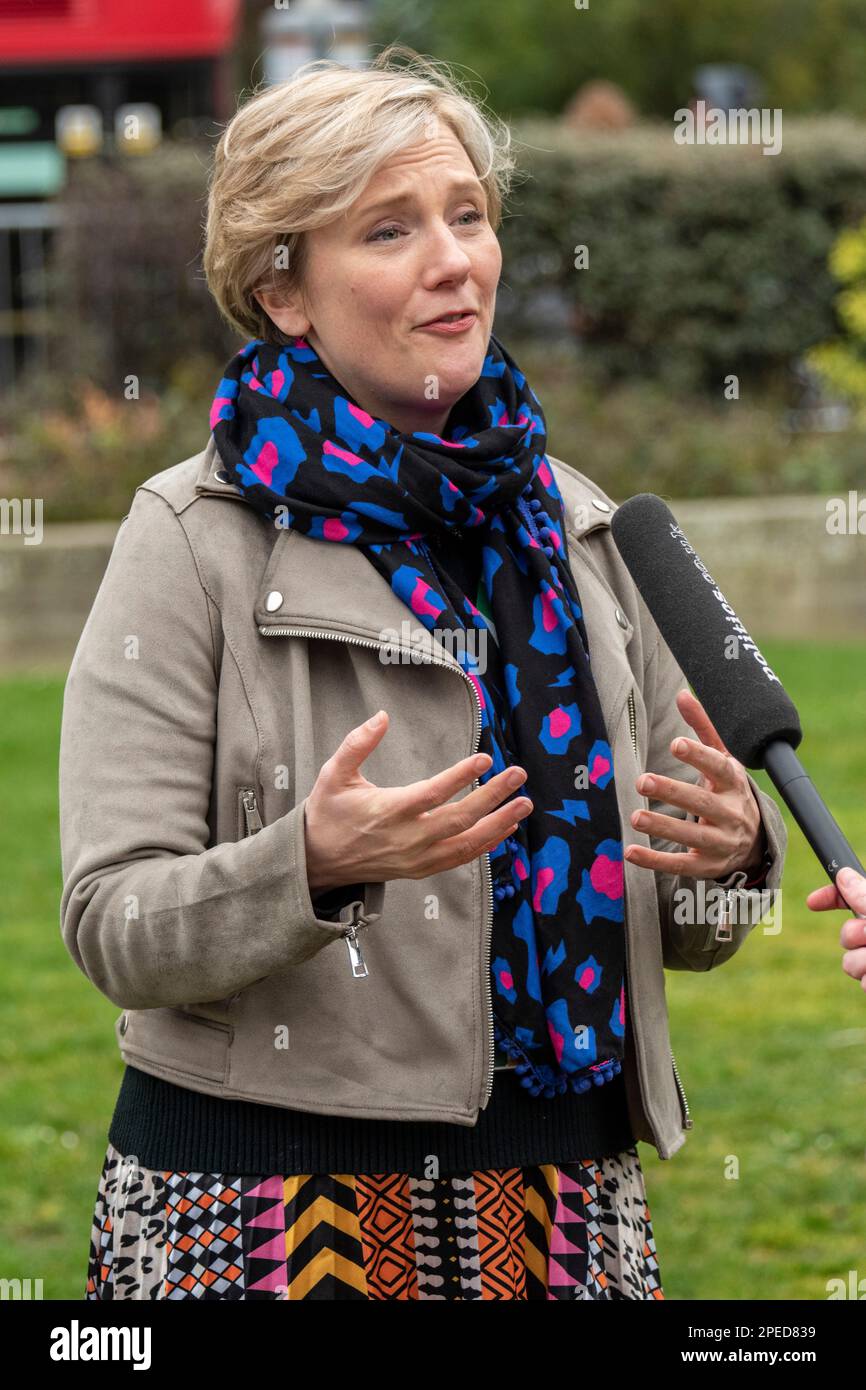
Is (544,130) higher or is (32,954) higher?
(544,130)

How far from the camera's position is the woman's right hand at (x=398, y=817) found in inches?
81.7

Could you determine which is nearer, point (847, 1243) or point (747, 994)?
point (847, 1243)

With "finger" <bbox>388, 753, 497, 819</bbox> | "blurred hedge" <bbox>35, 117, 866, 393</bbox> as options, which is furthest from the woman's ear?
"blurred hedge" <bbox>35, 117, 866, 393</bbox>

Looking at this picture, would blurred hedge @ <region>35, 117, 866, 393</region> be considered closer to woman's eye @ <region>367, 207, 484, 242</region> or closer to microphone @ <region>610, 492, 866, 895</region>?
woman's eye @ <region>367, 207, 484, 242</region>

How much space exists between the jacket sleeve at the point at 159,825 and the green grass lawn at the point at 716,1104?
239cm

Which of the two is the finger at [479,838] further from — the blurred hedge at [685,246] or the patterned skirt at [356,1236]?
the blurred hedge at [685,246]

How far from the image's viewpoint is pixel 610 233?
13.3 meters

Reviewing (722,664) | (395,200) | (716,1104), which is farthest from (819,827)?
(716,1104)

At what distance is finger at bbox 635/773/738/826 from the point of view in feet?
7.26

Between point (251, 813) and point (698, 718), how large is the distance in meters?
0.58

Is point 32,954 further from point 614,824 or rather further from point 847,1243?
point 614,824

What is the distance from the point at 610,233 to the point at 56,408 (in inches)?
163
